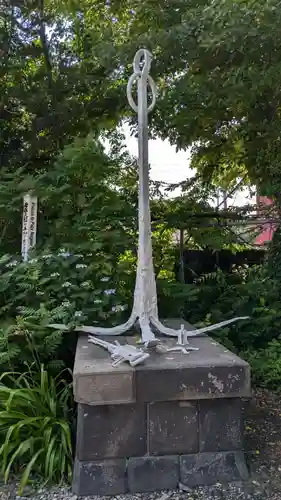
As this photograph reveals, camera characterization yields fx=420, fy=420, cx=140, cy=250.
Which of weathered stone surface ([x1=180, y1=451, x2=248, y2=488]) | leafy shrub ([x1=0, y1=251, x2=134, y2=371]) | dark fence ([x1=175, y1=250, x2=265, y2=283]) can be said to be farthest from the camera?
dark fence ([x1=175, y1=250, x2=265, y2=283])

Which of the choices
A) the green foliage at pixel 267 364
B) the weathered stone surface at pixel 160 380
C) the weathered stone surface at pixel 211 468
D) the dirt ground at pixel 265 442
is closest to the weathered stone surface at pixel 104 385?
the weathered stone surface at pixel 160 380

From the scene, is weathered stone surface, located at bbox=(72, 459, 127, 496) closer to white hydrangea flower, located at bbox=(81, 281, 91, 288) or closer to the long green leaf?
the long green leaf

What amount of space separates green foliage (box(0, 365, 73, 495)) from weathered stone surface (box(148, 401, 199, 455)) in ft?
1.47

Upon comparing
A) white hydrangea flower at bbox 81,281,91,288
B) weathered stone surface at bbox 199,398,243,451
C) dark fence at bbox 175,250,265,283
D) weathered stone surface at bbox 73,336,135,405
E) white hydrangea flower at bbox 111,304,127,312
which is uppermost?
dark fence at bbox 175,250,265,283

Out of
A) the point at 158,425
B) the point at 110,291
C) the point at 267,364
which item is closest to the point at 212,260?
the point at 267,364

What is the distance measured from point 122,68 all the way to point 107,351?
2.98 m

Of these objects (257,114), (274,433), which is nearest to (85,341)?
(274,433)

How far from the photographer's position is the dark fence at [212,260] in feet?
15.7

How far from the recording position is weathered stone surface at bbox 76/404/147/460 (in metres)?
2.00

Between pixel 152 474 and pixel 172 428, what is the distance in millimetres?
229

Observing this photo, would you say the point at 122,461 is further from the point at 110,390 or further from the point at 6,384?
the point at 6,384

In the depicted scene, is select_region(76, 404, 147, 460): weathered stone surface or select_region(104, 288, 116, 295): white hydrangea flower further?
select_region(104, 288, 116, 295): white hydrangea flower

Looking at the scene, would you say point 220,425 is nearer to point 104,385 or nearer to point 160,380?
point 160,380

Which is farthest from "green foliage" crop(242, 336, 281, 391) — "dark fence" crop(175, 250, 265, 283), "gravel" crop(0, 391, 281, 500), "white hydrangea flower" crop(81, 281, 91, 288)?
"white hydrangea flower" crop(81, 281, 91, 288)
